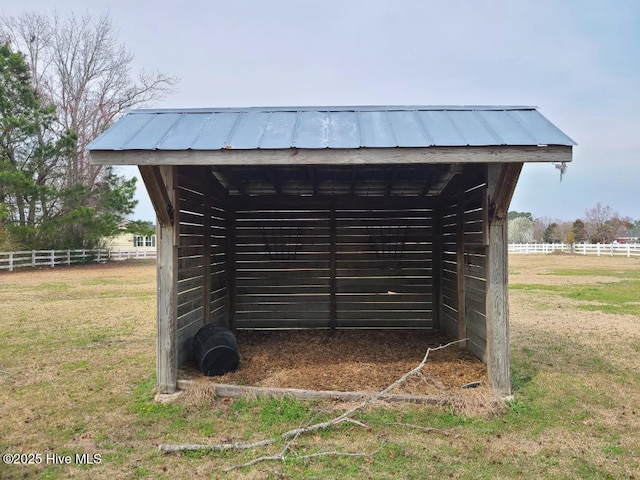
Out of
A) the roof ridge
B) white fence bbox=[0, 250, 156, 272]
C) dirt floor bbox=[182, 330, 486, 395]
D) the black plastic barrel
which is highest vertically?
the roof ridge

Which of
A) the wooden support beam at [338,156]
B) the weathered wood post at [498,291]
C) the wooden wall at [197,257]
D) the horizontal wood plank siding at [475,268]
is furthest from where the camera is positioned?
the horizontal wood plank siding at [475,268]

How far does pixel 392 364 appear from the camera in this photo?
4.95 metres

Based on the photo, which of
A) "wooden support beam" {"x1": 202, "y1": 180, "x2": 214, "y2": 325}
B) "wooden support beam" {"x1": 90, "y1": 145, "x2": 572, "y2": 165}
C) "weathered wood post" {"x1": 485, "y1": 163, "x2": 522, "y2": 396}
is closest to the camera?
"wooden support beam" {"x1": 90, "y1": 145, "x2": 572, "y2": 165}

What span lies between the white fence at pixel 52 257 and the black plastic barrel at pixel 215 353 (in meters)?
18.8

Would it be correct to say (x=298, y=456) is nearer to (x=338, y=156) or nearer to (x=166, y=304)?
(x=166, y=304)

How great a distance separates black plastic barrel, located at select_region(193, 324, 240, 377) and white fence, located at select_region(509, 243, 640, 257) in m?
31.5

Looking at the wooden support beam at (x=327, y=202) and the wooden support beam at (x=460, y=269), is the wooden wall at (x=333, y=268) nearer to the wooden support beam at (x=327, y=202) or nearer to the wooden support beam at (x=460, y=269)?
the wooden support beam at (x=327, y=202)

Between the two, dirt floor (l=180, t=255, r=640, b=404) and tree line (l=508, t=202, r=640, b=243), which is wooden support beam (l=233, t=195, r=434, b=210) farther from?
tree line (l=508, t=202, r=640, b=243)

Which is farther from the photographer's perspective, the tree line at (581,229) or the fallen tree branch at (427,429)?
the tree line at (581,229)

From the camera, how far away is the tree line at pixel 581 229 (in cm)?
4400

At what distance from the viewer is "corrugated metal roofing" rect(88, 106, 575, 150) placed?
352cm

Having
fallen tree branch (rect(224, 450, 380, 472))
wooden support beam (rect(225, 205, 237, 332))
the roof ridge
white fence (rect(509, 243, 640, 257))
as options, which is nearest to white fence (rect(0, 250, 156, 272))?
wooden support beam (rect(225, 205, 237, 332))

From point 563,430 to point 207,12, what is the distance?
8368mm

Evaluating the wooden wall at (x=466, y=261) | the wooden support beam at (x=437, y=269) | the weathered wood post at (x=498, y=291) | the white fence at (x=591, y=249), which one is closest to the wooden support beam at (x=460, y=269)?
the wooden wall at (x=466, y=261)
